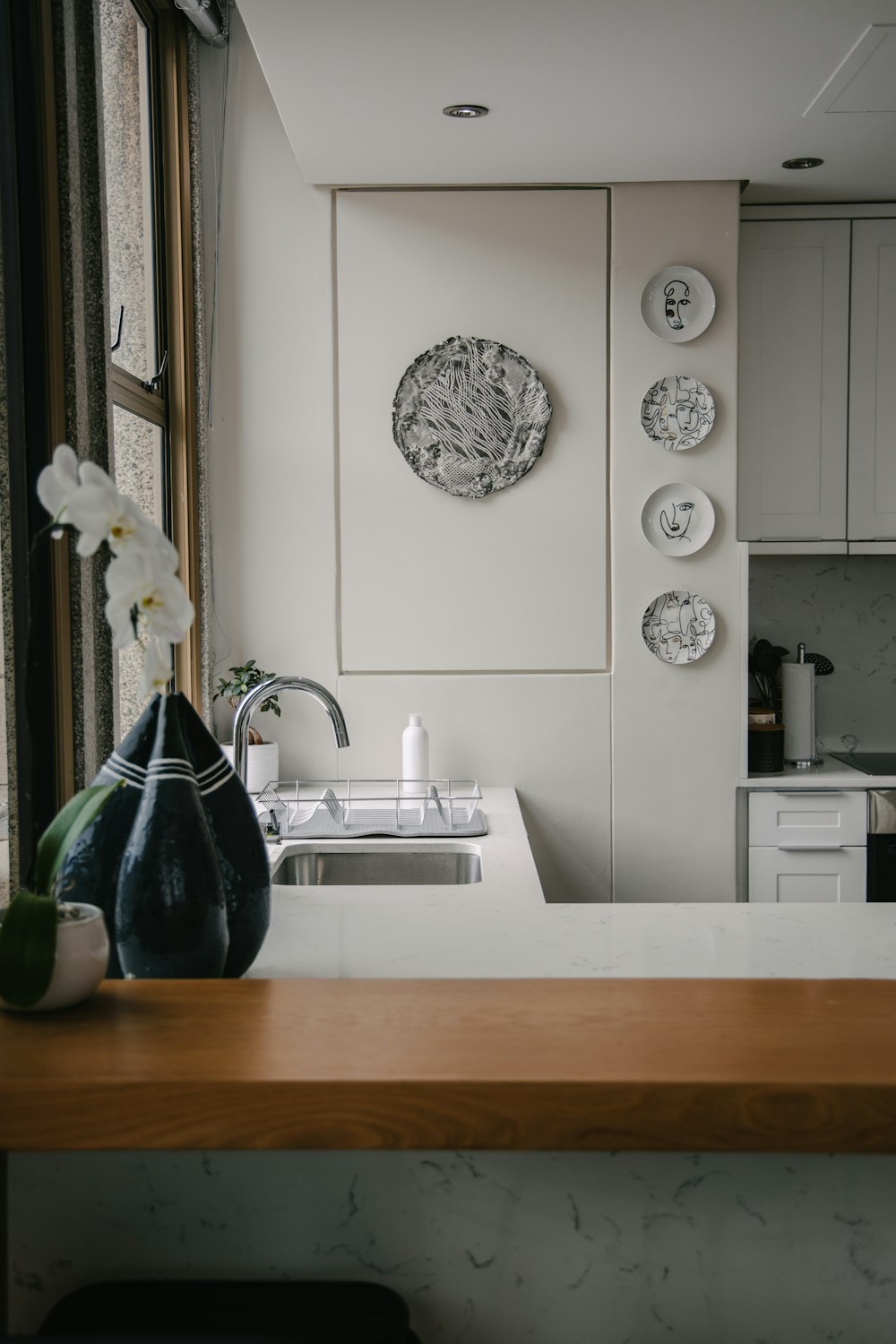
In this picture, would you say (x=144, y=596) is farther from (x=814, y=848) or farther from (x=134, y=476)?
(x=814, y=848)

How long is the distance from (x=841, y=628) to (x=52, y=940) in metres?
3.14

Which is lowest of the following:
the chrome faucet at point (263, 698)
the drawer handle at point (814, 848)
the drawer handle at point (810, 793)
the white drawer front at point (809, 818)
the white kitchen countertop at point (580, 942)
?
the drawer handle at point (814, 848)

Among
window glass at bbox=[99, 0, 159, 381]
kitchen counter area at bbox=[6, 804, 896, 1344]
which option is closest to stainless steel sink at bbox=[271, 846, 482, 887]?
window glass at bbox=[99, 0, 159, 381]

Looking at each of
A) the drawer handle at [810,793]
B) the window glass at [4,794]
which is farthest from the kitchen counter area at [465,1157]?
the drawer handle at [810,793]

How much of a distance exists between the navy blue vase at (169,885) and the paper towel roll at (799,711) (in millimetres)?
2542

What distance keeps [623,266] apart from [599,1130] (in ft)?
8.86

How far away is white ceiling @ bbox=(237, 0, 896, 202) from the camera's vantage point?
210 centimetres

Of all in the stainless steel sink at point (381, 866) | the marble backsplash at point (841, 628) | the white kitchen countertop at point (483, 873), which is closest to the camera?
the white kitchen countertop at point (483, 873)

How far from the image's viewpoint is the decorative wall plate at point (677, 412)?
3031mm

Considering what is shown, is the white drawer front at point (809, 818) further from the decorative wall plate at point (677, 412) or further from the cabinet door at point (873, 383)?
the decorative wall plate at point (677, 412)

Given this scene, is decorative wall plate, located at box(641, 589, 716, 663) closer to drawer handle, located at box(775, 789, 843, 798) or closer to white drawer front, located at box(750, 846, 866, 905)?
drawer handle, located at box(775, 789, 843, 798)

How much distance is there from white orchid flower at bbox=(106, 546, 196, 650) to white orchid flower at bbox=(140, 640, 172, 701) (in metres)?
0.01

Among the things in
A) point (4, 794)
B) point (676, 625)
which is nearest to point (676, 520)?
point (676, 625)

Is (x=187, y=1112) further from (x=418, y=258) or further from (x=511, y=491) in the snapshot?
(x=418, y=258)
